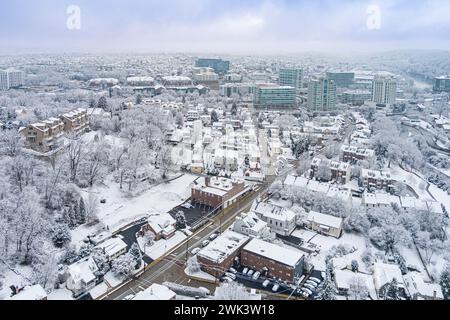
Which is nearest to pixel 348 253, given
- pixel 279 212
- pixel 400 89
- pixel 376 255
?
pixel 376 255

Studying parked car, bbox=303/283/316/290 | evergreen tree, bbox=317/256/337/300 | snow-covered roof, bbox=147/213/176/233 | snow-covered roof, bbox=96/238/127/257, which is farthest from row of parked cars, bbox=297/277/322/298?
snow-covered roof, bbox=96/238/127/257

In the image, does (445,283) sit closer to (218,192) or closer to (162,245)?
(162,245)

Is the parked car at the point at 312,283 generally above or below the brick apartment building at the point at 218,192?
below

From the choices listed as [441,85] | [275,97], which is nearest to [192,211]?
[275,97]

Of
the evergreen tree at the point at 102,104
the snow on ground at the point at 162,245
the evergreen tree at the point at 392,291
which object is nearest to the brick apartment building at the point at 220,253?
the snow on ground at the point at 162,245

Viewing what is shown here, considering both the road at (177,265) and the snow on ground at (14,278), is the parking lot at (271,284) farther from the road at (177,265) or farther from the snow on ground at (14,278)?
the snow on ground at (14,278)

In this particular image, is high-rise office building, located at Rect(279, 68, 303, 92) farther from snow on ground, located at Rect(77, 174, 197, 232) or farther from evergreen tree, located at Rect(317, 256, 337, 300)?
evergreen tree, located at Rect(317, 256, 337, 300)
